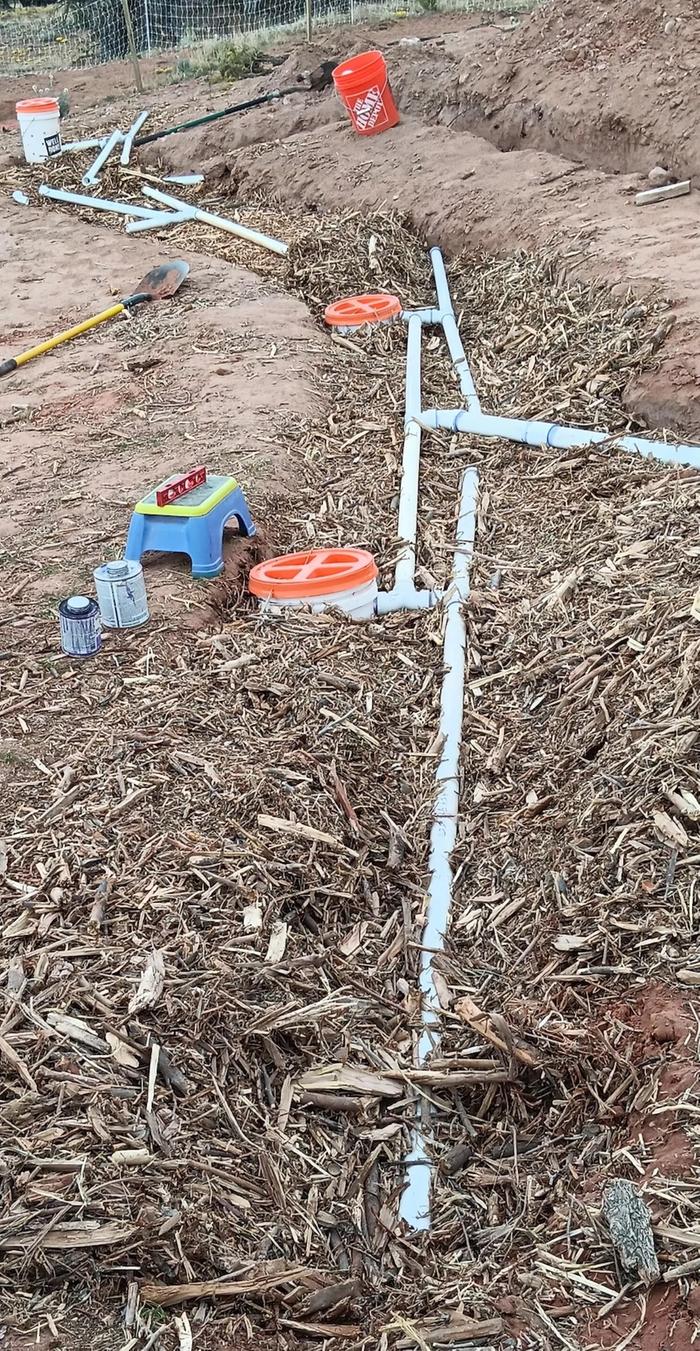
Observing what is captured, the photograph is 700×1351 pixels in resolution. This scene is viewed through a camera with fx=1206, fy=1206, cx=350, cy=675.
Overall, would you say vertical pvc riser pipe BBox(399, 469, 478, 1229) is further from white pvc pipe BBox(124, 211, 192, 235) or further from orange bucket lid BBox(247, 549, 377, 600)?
white pvc pipe BBox(124, 211, 192, 235)

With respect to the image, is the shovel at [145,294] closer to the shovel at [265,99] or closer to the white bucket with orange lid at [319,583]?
the white bucket with orange lid at [319,583]

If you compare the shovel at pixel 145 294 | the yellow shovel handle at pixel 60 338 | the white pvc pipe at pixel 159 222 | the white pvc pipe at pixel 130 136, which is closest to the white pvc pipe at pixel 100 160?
the white pvc pipe at pixel 130 136

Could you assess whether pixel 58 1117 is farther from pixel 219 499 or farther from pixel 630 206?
pixel 630 206

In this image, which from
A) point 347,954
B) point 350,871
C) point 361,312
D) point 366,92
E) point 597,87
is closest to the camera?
point 347,954

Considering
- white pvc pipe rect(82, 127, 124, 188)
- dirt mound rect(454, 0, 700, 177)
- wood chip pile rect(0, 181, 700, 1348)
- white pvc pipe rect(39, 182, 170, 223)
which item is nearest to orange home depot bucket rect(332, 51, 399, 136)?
dirt mound rect(454, 0, 700, 177)

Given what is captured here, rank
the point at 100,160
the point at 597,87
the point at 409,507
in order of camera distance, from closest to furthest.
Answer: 1. the point at 409,507
2. the point at 597,87
3. the point at 100,160

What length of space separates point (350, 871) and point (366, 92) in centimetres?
718

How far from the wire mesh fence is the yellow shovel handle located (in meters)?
8.53

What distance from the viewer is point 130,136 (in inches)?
417

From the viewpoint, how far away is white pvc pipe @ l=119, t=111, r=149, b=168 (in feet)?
33.9

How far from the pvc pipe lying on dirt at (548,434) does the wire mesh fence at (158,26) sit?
10381mm

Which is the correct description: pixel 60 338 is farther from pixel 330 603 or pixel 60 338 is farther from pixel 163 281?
pixel 330 603

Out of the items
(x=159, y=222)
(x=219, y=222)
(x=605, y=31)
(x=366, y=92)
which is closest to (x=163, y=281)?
(x=219, y=222)

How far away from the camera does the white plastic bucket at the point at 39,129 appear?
413 inches
